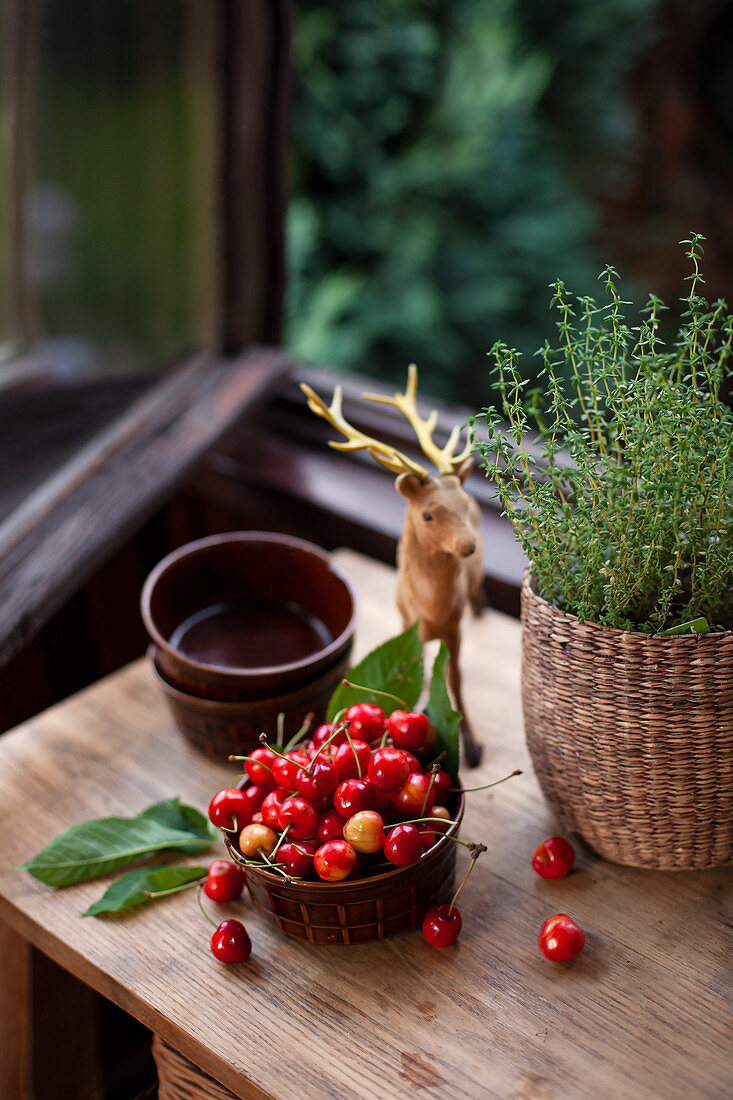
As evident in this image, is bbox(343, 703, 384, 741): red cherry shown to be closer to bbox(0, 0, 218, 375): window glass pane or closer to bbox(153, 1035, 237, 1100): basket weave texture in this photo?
bbox(153, 1035, 237, 1100): basket weave texture

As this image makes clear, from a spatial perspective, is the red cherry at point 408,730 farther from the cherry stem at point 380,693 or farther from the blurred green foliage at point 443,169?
the blurred green foliage at point 443,169

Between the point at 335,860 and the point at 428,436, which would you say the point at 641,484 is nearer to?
the point at 428,436

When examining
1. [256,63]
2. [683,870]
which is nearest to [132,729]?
[683,870]

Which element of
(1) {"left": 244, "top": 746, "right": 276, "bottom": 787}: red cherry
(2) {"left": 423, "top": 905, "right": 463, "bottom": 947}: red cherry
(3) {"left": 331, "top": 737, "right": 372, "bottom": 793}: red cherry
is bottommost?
(2) {"left": 423, "top": 905, "right": 463, "bottom": 947}: red cherry

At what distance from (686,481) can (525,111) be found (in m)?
2.62

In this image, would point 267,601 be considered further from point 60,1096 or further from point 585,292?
point 585,292

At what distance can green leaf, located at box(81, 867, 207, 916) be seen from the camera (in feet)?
2.70

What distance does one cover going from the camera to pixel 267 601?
45.3 inches

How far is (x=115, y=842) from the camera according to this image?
2.89 ft

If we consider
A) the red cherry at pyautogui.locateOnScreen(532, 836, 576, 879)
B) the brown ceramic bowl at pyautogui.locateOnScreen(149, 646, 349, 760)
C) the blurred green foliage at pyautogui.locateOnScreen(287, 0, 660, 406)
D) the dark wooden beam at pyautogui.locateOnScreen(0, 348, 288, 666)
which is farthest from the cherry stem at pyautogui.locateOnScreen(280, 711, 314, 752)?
the blurred green foliage at pyautogui.locateOnScreen(287, 0, 660, 406)

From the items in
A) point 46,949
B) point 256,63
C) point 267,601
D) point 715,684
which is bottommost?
point 46,949

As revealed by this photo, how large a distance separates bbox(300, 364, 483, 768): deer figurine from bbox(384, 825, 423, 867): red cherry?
0.16 metres

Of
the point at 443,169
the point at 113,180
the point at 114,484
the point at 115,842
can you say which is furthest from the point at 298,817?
the point at 443,169

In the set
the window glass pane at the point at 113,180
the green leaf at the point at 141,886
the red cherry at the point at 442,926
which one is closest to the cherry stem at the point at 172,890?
the green leaf at the point at 141,886
